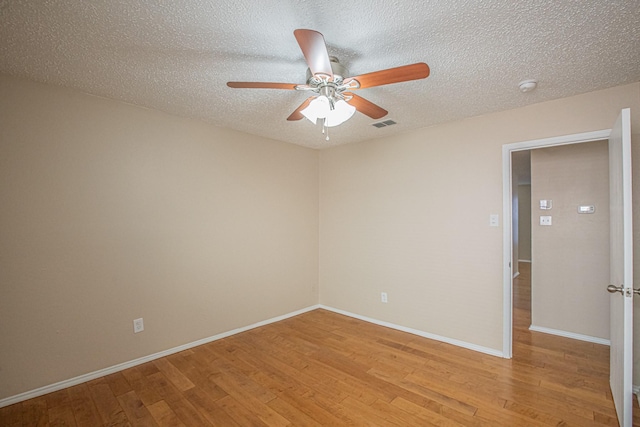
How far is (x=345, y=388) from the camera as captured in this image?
233 cm

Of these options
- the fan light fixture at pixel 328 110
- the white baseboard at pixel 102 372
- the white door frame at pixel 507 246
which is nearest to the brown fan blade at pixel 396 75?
the fan light fixture at pixel 328 110

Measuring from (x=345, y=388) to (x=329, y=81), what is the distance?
224 centimetres

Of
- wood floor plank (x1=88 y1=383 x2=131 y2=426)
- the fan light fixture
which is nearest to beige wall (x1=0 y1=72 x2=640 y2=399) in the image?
wood floor plank (x1=88 y1=383 x2=131 y2=426)

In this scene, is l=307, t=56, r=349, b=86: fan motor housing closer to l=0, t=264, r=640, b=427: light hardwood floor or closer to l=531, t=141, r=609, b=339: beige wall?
l=0, t=264, r=640, b=427: light hardwood floor

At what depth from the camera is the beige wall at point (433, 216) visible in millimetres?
2729

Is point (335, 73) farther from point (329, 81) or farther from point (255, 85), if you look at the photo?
point (255, 85)

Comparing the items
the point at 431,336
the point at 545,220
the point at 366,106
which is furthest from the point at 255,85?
the point at 545,220

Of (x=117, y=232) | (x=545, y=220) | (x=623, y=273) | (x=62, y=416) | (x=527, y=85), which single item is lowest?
(x=62, y=416)

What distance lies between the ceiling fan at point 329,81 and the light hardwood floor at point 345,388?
210 cm

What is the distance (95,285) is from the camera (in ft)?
8.16

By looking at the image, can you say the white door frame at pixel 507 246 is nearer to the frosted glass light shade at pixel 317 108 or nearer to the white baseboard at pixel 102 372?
the frosted glass light shade at pixel 317 108

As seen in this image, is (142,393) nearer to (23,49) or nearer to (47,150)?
(47,150)

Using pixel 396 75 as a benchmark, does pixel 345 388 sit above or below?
below

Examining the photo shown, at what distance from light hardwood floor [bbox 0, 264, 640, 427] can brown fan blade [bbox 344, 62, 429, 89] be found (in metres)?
2.12
